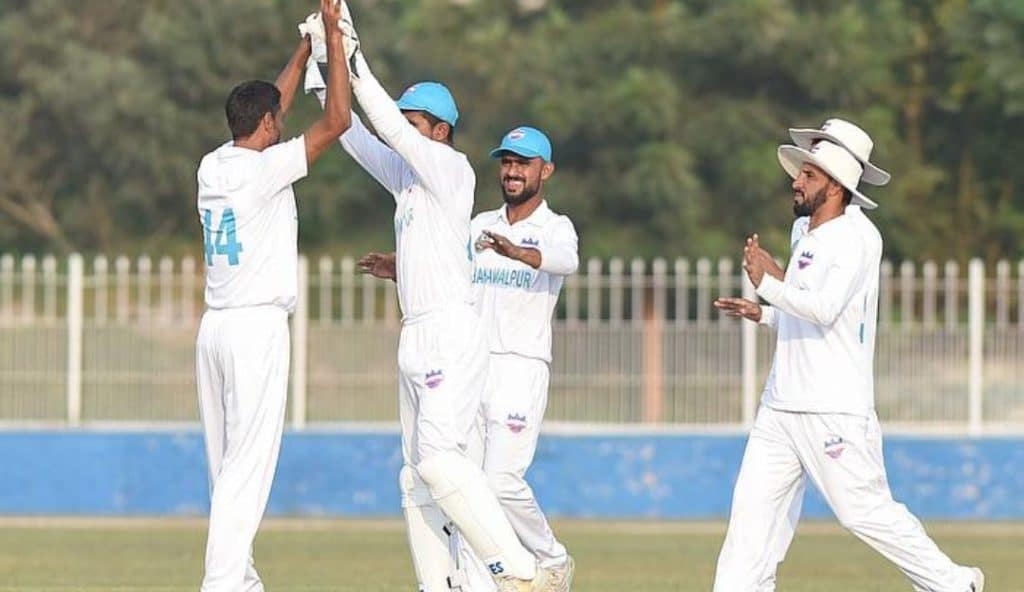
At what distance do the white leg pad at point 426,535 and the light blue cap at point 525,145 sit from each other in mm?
2028

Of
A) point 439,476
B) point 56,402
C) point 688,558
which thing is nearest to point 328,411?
point 56,402

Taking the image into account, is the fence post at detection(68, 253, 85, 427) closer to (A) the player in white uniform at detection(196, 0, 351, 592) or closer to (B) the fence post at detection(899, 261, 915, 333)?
(B) the fence post at detection(899, 261, 915, 333)

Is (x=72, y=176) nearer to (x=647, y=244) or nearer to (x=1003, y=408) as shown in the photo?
(x=647, y=244)

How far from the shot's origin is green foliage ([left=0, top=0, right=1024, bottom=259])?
101 feet

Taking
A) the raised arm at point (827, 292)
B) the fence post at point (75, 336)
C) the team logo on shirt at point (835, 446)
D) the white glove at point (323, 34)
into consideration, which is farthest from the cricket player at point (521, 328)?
the fence post at point (75, 336)

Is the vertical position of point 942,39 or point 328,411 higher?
point 942,39

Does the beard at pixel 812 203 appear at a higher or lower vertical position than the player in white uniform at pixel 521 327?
higher

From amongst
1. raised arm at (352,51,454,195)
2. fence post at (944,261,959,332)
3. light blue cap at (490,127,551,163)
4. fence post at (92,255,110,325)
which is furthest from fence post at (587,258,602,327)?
raised arm at (352,51,454,195)

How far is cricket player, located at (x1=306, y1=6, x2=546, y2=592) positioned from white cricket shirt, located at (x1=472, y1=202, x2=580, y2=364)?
1306mm

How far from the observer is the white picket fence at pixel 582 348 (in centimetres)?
2280

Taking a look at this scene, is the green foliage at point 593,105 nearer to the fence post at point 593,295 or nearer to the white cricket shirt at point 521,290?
the fence post at point 593,295

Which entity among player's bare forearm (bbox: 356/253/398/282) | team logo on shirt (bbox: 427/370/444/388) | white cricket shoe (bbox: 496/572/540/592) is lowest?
white cricket shoe (bbox: 496/572/540/592)

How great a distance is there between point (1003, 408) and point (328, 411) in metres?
6.25

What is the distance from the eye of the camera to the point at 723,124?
31031 millimetres
